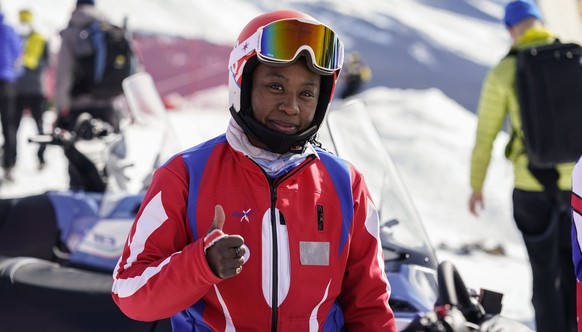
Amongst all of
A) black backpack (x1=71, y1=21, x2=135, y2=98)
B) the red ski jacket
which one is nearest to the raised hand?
the red ski jacket

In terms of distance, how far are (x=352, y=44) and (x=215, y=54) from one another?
17.0 metres

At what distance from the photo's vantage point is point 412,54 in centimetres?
3622

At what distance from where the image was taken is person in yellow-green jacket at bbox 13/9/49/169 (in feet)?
35.1

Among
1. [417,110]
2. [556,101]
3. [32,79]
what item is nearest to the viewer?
[556,101]

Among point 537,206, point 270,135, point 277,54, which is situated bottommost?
→ point 537,206

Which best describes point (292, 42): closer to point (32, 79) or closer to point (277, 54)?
point (277, 54)

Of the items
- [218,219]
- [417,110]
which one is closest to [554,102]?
[218,219]

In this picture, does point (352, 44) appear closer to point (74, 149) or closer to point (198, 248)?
point (74, 149)

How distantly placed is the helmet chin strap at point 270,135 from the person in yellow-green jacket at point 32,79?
8.36 metres

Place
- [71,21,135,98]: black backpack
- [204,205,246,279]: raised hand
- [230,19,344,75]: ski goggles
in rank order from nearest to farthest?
[204,205,246,279]: raised hand, [230,19,344,75]: ski goggles, [71,21,135,98]: black backpack

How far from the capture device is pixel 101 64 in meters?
7.12

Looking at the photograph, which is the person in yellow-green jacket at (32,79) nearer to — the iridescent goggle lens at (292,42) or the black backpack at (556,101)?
the black backpack at (556,101)

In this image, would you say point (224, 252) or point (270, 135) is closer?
point (224, 252)

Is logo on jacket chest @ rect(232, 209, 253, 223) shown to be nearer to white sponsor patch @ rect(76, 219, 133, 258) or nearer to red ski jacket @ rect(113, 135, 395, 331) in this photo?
red ski jacket @ rect(113, 135, 395, 331)
